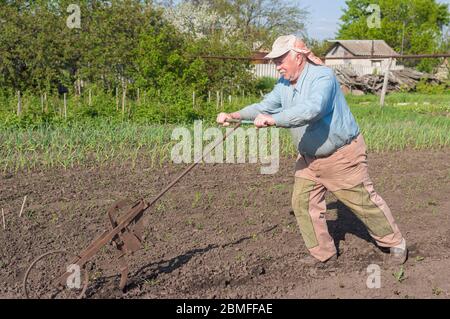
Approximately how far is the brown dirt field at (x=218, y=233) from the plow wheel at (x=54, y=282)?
0.37 feet

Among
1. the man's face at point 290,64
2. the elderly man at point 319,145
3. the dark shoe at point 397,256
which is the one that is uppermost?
the man's face at point 290,64

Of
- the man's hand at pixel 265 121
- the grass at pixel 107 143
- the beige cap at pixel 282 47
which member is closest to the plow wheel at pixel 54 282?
the man's hand at pixel 265 121

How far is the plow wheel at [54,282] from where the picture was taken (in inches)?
135

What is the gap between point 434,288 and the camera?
387cm

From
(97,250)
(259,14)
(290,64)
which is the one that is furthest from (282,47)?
(259,14)

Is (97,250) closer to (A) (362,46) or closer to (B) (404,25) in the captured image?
(A) (362,46)

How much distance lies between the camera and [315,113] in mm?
3576

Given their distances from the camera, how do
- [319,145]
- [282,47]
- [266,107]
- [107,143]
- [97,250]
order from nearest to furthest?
[97,250] < [282,47] < [319,145] < [266,107] < [107,143]

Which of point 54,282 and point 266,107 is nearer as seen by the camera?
point 54,282

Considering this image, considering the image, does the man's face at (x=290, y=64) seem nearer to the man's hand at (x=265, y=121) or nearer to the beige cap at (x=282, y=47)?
the beige cap at (x=282, y=47)

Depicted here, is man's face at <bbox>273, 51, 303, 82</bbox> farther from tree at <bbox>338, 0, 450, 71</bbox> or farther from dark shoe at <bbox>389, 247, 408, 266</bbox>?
tree at <bbox>338, 0, 450, 71</bbox>

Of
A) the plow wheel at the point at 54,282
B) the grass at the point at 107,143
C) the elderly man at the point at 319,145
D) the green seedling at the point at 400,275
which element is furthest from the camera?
the grass at the point at 107,143

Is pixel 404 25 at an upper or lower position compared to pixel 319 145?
upper

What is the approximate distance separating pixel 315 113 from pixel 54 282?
1.87 meters
